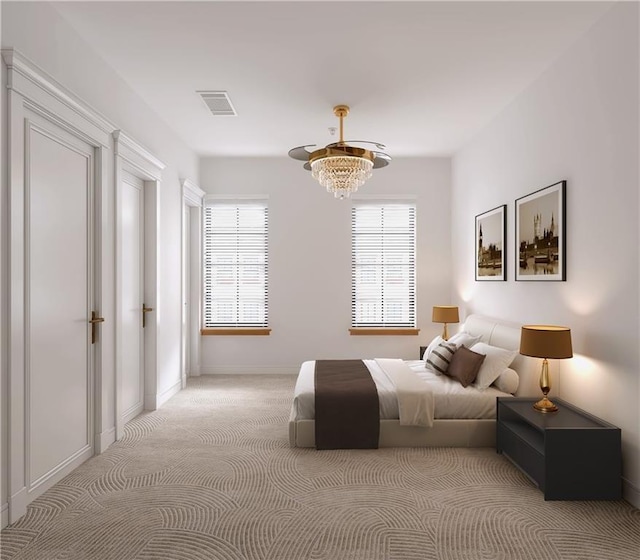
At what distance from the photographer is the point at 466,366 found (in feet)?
13.1

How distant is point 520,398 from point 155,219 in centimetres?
369

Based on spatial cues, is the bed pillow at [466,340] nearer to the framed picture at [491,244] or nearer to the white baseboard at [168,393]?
the framed picture at [491,244]

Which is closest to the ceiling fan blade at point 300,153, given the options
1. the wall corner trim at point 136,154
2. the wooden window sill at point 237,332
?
the wall corner trim at point 136,154

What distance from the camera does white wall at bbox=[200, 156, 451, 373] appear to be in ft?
21.2

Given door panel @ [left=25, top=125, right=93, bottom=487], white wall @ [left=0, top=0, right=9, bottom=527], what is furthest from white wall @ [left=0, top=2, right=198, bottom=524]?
door panel @ [left=25, top=125, right=93, bottom=487]

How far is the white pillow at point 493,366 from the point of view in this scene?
152 inches

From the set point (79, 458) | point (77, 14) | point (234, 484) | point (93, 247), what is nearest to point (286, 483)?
point (234, 484)

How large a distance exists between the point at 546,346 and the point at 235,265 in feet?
14.5

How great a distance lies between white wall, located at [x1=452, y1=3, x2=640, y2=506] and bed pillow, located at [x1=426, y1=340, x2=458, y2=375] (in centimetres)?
70

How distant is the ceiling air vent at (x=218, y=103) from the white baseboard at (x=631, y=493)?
4208 mm

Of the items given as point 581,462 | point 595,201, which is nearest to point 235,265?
point 595,201

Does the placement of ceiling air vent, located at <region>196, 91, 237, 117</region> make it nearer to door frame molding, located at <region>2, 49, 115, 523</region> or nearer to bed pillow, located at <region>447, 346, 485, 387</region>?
door frame molding, located at <region>2, 49, 115, 523</region>

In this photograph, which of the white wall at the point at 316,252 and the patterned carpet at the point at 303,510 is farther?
the white wall at the point at 316,252

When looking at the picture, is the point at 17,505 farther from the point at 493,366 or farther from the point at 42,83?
the point at 493,366
